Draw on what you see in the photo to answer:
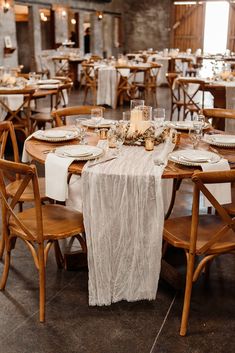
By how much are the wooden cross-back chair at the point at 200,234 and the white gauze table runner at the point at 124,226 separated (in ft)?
0.42

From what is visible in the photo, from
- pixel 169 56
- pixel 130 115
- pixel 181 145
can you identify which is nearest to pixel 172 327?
pixel 181 145

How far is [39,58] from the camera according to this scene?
12719mm

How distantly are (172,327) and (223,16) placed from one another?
1664cm

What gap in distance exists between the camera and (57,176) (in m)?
2.24

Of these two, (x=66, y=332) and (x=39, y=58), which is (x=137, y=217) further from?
(x=39, y=58)

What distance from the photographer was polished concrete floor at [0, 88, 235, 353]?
209 cm

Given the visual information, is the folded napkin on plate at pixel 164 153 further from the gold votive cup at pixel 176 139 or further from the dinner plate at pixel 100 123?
the dinner plate at pixel 100 123

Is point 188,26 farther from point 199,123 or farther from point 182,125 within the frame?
point 199,123

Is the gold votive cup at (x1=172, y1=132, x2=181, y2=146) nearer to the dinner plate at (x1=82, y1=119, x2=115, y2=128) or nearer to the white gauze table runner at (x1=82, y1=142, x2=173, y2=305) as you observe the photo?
the white gauze table runner at (x1=82, y1=142, x2=173, y2=305)

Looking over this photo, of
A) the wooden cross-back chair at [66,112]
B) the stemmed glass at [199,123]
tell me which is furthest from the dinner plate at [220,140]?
the wooden cross-back chair at [66,112]

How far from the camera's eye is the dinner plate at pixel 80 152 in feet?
7.50

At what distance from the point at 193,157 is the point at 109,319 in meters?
0.95

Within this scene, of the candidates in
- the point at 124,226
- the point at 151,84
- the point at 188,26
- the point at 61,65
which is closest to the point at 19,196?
the point at 124,226

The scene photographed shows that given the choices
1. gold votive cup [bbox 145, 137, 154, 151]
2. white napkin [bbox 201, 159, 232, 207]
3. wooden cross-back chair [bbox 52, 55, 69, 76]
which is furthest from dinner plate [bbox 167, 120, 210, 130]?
wooden cross-back chair [bbox 52, 55, 69, 76]
